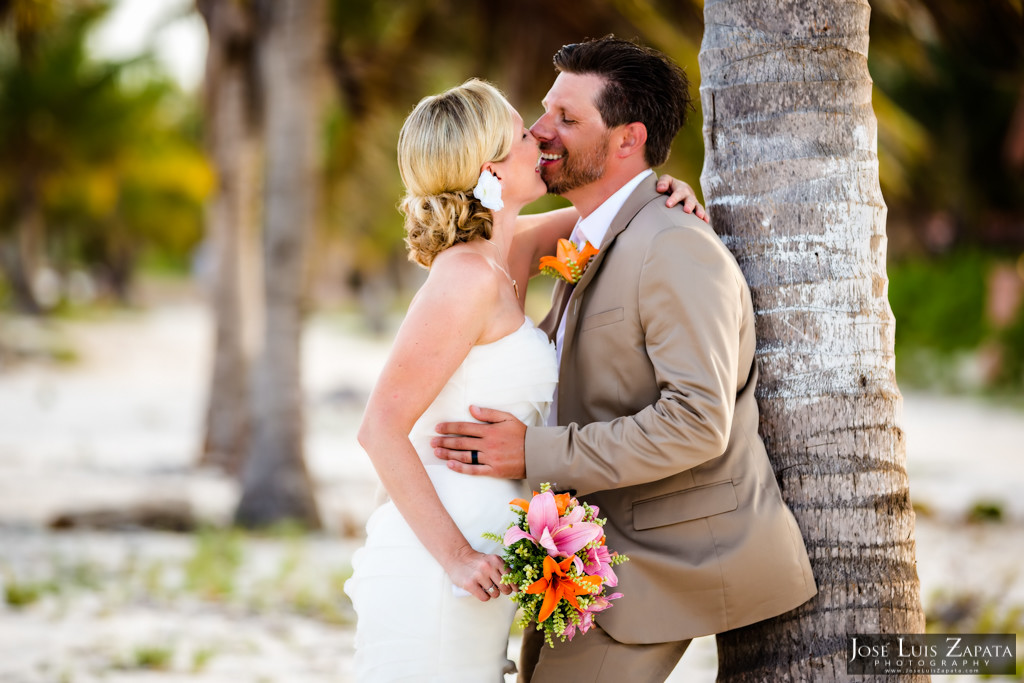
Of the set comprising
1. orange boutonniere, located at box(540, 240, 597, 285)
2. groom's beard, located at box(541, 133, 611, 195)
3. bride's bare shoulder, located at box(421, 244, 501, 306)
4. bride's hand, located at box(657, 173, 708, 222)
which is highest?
groom's beard, located at box(541, 133, 611, 195)

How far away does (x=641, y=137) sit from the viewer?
3139 mm

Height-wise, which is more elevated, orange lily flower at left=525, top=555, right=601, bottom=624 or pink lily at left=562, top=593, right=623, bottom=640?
orange lily flower at left=525, top=555, right=601, bottom=624

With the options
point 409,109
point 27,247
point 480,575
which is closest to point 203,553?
point 480,575

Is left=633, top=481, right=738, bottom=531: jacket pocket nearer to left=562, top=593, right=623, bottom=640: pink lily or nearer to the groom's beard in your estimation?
left=562, top=593, right=623, bottom=640: pink lily

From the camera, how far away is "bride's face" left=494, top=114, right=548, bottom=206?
303cm

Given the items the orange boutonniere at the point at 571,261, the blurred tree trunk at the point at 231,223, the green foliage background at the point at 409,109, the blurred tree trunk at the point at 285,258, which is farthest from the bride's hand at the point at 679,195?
the blurred tree trunk at the point at 231,223

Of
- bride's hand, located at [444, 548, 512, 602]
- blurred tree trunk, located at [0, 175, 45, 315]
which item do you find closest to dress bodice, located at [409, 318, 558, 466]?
bride's hand, located at [444, 548, 512, 602]

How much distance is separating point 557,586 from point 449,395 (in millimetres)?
657

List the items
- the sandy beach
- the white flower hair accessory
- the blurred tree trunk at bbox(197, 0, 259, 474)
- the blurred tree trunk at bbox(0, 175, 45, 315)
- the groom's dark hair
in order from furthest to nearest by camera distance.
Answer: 1. the blurred tree trunk at bbox(0, 175, 45, 315)
2. the blurred tree trunk at bbox(197, 0, 259, 474)
3. the sandy beach
4. the groom's dark hair
5. the white flower hair accessory

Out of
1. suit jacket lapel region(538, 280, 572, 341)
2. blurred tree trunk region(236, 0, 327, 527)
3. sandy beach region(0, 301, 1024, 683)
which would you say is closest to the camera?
suit jacket lapel region(538, 280, 572, 341)

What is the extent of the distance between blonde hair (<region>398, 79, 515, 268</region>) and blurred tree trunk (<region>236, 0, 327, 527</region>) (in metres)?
5.86

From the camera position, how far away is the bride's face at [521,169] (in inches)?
119

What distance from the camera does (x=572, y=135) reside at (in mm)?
3160

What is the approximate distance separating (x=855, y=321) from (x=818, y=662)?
1023 mm
